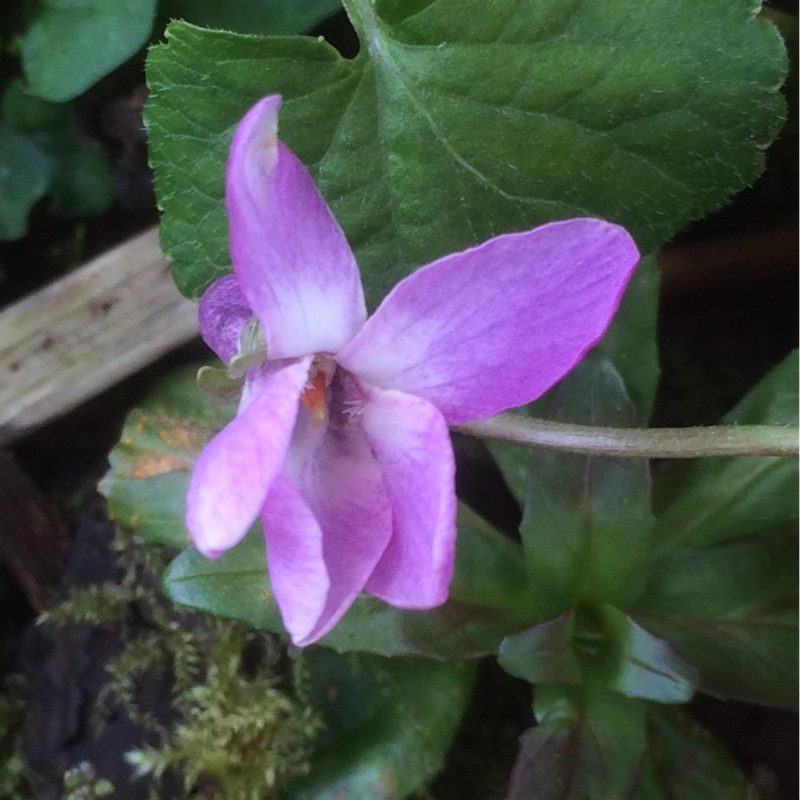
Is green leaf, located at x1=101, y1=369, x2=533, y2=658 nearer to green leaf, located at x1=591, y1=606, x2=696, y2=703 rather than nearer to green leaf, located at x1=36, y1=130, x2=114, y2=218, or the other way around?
green leaf, located at x1=591, y1=606, x2=696, y2=703

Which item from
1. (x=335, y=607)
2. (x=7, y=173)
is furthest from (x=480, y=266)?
(x=7, y=173)

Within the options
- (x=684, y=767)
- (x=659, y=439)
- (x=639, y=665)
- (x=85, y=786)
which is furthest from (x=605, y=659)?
(x=85, y=786)

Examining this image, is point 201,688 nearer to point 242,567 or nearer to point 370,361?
point 242,567

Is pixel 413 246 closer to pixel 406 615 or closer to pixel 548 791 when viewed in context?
pixel 406 615

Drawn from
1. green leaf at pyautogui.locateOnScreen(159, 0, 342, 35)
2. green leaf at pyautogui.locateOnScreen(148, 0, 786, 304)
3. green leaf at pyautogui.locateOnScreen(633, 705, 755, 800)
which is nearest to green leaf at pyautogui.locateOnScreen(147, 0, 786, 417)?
green leaf at pyautogui.locateOnScreen(148, 0, 786, 304)

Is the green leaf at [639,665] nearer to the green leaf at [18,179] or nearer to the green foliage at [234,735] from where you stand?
the green foliage at [234,735]

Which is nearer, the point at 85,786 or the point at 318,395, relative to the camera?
the point at 318,395
